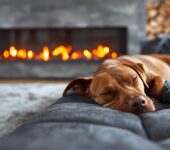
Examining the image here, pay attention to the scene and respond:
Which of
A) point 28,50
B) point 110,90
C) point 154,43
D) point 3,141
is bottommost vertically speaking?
point 28,50

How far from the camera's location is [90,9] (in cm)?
419

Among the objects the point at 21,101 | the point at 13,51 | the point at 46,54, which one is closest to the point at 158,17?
the point at 46,54

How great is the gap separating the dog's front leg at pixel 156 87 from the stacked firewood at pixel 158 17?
8.51 feet

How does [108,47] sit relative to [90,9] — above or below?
below

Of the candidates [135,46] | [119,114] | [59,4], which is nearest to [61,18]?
[59,4]

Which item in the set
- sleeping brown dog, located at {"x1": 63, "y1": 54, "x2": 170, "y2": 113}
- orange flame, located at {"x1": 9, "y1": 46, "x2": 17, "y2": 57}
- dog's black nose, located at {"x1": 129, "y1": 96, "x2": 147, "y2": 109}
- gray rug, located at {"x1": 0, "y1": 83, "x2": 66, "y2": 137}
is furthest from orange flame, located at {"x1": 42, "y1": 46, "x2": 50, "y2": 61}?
dog's black nose, located at {"x1": 129, "y1": 96, "x2": 147, "y2": 109}

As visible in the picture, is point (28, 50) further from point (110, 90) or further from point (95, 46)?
point (110, 90)

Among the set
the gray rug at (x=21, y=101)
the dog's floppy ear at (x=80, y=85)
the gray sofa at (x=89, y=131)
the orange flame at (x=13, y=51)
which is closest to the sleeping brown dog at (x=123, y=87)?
the dog's floppy ear at (x=80, y=85)

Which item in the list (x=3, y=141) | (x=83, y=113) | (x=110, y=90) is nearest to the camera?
(x=3, y=141)

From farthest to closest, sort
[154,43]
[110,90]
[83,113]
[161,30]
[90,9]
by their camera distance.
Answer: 1. [161,30]
2. [90,9]
3. [154,43]
4. [110,90]
5. [83,113]

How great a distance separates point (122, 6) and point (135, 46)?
41cm

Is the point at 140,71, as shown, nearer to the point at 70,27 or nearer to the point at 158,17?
the point at 70,27

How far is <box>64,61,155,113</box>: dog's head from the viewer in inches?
64.6

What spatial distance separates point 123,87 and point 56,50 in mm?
2603
